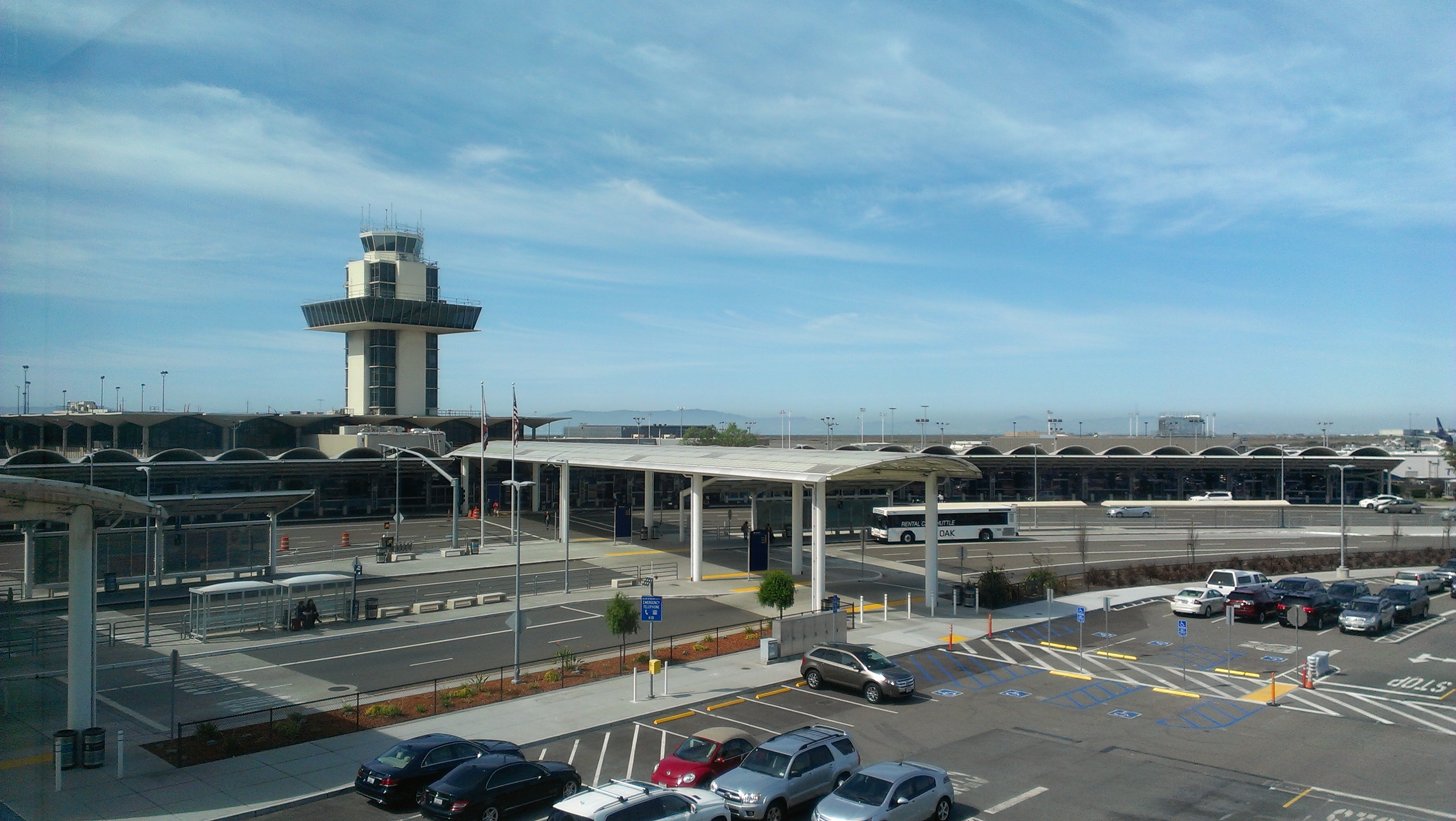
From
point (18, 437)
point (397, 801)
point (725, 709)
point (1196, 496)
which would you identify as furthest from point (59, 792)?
point (1196, 496)

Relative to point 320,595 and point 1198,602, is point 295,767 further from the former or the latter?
point 1198,602

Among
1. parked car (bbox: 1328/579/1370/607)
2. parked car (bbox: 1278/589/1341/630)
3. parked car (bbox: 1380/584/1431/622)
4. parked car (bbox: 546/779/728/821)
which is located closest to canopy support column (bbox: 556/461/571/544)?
parked car (bbox: 546/779/728/821)

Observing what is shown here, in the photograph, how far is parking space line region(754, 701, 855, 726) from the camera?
20.1 m

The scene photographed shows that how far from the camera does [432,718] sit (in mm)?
19891

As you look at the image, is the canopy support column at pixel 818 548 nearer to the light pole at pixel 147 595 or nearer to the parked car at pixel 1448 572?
the light pole at pixel 147 595

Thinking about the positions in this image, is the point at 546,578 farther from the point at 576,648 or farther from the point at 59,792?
the point at 59,792

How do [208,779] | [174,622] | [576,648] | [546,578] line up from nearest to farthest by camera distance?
[208,779] → [576,648] → [174,622] → [546,578]

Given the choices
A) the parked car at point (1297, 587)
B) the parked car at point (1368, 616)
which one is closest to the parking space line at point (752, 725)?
the parked car at point (1368, 616)

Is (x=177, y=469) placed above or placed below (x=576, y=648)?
above

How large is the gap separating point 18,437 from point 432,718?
11891 mm

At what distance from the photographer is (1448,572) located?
43469 mm

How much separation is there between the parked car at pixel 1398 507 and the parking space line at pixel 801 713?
79.7 m

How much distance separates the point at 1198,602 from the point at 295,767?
31.3 m

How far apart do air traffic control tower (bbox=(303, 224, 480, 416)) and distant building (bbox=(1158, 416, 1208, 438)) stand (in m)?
141
